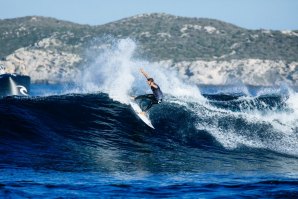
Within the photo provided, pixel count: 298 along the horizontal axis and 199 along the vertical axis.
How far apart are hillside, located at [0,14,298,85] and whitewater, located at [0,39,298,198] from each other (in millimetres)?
105656

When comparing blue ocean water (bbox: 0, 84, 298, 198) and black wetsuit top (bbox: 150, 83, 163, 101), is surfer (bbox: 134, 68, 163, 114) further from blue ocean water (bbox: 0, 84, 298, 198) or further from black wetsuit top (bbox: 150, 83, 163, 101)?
blue ocean water (bbox: 0, 84, 298, 198)

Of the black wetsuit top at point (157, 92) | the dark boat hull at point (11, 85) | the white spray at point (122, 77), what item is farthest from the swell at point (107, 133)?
the dark boat hull at point (11, 85)

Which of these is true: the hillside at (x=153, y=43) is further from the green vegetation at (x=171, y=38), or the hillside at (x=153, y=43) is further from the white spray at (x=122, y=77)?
the white spray at (x=122, y=77)

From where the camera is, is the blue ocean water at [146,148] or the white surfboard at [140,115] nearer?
the blue ocean water at [146,148]

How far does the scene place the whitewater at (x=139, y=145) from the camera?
12.4m

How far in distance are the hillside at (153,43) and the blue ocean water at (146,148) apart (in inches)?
4203

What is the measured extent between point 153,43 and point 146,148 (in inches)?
5289

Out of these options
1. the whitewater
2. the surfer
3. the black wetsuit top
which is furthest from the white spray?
the black wetsuit top

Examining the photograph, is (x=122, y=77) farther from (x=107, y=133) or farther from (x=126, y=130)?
(x=107, y=133)

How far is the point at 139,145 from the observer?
1823 cm

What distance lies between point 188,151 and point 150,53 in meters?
125

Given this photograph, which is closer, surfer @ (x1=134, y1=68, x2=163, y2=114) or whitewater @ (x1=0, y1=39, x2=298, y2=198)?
whitewater @ (x1=0, y1=39, x2=298, y2=198)

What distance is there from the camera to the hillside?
5443 inches

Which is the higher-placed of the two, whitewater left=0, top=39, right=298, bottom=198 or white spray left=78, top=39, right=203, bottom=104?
white spray left=78, top=39, right=203, bottom=104
